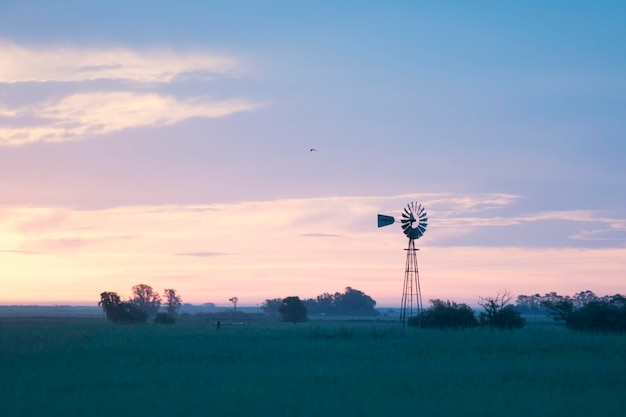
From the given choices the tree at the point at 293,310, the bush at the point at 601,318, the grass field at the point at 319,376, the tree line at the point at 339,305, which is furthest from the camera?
the tree line at the point at 339,305

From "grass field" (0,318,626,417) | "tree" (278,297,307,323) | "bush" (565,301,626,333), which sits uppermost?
"tree" (278,297,307,323)

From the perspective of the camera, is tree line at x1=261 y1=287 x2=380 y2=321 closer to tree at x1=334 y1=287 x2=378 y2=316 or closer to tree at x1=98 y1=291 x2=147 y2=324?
tree at x1=334 y1=287 x2=378 y2=316

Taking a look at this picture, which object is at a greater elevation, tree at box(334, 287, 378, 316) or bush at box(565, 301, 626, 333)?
tree at box(334, 287, 378, 316)

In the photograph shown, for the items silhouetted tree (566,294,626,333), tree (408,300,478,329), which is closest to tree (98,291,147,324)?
tree (408,300,478,329)

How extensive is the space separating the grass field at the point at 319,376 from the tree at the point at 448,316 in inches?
536

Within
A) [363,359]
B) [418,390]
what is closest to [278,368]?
[363,359]

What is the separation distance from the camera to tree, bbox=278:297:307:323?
347ft

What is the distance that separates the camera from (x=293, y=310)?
106 m

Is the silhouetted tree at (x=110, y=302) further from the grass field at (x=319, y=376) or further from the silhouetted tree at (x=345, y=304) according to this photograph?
the silhouetted tree at (x=345, y=304)

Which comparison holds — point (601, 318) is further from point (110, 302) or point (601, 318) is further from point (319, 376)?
point (110, 302)

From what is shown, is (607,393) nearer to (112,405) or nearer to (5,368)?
(112,405)

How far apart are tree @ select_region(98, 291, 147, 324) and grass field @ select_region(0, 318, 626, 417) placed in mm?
41385

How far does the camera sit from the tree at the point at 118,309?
82.6 metres

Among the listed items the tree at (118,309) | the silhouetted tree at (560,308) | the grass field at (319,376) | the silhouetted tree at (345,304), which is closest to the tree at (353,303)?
the silhouetted tree at (345,304)
